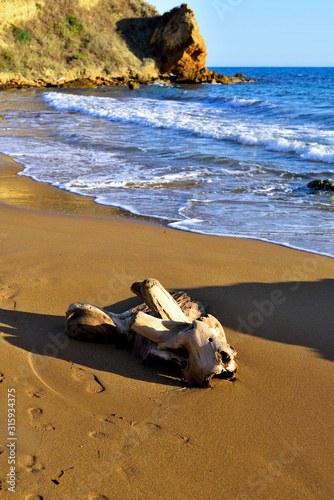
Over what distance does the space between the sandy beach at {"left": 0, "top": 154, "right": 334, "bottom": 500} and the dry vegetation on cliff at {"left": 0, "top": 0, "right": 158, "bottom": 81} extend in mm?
36362

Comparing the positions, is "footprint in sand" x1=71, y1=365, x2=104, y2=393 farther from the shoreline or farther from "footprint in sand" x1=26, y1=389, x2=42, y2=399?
the shoreline

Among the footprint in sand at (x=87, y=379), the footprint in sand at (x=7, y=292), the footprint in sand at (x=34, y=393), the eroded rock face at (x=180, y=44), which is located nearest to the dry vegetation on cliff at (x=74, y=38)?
the eroded rock face at (x=180, y=44)

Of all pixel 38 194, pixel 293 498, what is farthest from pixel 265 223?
pixel 293 498

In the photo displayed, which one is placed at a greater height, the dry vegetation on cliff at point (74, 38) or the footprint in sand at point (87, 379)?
the dry vegetation on cliff at point (74, 38)

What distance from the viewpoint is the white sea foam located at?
10227mm

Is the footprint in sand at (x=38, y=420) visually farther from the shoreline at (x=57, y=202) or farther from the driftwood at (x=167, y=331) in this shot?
the shoreline at (x=57, y=202)

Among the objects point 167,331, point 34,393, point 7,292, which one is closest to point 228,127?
point 7,292

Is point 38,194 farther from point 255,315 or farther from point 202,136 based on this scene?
point 202,136

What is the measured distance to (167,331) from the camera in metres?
2.60

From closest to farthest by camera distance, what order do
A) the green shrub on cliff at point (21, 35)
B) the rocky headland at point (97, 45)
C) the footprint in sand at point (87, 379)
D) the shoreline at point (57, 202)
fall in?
the footprint in sand at point (87, 379) → the shoreline at point (57, 202) → the rocky headland at point (97, 45) → the green shrub on cliff at point (21, 35)

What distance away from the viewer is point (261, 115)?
1709 centimetres

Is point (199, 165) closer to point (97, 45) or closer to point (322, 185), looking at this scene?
point (322, 185)

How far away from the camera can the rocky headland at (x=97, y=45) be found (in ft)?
124

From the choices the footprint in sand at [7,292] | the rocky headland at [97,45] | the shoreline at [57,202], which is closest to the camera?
the footprint in sand at [7,292]
